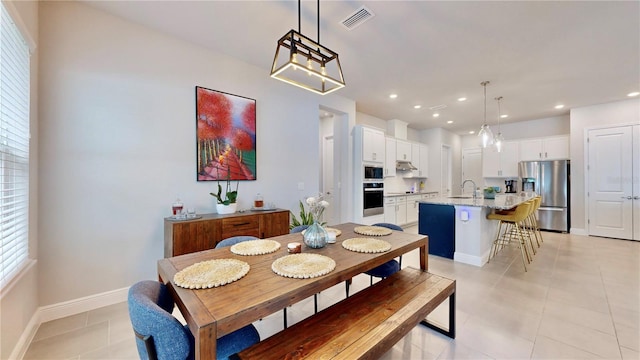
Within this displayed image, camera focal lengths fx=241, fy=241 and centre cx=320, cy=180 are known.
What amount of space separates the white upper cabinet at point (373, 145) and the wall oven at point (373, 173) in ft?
0.50

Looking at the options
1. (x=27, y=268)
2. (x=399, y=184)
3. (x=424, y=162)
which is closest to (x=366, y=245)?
(x=27, y=268)

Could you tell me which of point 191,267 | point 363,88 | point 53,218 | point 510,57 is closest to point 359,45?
point 363,88

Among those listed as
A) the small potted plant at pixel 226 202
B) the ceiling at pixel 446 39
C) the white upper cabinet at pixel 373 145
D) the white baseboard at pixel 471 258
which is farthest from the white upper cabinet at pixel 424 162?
the small potted plant at pixel 226 202

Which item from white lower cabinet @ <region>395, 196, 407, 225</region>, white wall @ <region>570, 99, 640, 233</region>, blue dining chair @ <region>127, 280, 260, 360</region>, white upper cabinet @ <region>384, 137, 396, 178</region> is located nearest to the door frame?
white wall @ <region>570, 99, 640, 233</region>

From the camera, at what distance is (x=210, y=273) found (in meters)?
1.27

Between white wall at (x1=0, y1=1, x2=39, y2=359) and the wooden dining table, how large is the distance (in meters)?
1.08

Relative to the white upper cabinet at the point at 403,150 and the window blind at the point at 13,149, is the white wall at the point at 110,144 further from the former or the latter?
the white upper cabinet at the point at 403,150

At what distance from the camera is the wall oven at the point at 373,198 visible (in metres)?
4.89

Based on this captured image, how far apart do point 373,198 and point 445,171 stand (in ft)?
11.5

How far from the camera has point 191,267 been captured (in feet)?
4.42

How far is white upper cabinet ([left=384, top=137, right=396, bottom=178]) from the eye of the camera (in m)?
5.53

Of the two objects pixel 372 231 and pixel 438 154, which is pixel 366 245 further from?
pixel 438 154

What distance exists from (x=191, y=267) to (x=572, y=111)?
24.6 ft

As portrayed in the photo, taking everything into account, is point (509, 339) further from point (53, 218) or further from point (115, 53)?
point (115, 53)
